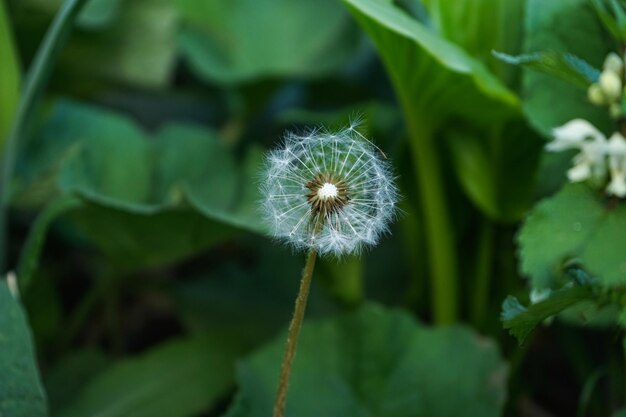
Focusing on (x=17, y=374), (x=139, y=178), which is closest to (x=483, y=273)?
(x=139, y=178)

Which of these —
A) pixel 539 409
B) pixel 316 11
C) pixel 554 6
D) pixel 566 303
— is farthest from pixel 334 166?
pixel 316 11

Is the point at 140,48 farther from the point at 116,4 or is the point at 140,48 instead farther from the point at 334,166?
the point at 334,166

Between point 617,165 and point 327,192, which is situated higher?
point 617,165

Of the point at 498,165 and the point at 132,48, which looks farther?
the point at 132,48

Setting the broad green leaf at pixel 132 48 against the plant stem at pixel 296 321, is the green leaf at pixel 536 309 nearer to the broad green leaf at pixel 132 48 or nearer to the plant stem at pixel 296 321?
the plant stem at pixel 296 321

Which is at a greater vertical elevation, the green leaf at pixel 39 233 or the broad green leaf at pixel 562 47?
the broad green leaf at pixel 562 47

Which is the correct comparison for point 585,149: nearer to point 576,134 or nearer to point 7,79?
point 576,134

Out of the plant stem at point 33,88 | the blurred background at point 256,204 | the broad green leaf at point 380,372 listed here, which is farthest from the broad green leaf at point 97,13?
the broad green leaf at point 380,372
